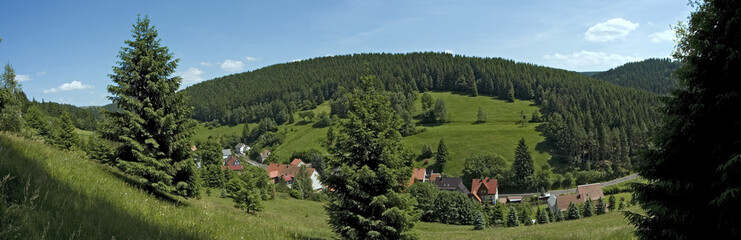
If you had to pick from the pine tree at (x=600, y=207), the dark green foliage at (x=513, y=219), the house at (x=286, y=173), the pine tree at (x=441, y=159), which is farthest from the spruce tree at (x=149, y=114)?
the pine tree at (x=441, y=159)

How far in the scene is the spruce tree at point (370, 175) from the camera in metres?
13.7

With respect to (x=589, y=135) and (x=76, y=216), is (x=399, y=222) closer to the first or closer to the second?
(x=76, y=216)

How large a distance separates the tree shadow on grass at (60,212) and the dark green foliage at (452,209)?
193 feet

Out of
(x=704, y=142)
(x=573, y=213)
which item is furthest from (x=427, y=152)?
(x=704, y=142)

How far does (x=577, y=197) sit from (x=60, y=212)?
83.2 meters

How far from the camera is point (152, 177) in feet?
53.5

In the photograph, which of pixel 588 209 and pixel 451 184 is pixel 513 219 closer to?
pixel 588 209

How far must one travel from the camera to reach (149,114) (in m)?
16.0

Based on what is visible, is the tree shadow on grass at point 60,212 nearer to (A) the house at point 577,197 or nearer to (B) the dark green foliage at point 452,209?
(B) the dark green foliage at point 452,209

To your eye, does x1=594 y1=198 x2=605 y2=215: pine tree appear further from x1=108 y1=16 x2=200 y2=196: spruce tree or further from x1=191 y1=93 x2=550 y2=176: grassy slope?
x1=108 y1=16 x2=200 y2=196: spruce tree

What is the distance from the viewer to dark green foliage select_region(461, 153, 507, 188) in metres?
99.2

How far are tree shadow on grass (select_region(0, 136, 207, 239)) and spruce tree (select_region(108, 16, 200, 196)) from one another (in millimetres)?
9052

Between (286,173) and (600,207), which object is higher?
(600,207)

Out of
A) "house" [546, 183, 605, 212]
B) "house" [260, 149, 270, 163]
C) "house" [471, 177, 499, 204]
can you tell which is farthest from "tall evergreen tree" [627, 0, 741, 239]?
"house" [260, 149, 270, 163]
